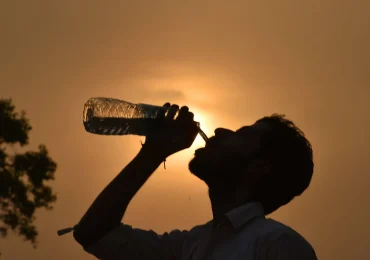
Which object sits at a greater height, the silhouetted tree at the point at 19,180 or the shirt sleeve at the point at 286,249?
the silhouetted tree at the point at 19,180

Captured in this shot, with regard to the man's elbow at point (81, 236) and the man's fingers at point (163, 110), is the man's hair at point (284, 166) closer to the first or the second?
the man's fingers at point (163, 110)

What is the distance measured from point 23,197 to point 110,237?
42.1 ft

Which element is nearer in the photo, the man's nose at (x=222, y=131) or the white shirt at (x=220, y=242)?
the white shirt at (x=220, y=242)

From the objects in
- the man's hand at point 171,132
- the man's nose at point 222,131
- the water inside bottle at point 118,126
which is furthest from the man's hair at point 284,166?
the water inside bottle at point 118,126

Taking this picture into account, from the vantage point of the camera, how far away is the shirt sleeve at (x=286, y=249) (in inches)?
121

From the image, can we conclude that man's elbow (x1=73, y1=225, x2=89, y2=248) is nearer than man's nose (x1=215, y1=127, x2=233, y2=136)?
Yes

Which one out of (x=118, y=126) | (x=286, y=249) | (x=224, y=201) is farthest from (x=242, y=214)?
(x=118, y=126)

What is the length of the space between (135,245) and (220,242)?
20.1 inches

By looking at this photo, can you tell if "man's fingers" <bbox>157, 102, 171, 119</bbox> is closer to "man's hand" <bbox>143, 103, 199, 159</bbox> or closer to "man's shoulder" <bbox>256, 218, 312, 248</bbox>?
"man's hand" <bbox>143, 103, 199, 159</bbox>

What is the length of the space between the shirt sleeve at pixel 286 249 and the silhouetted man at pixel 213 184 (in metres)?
0.24

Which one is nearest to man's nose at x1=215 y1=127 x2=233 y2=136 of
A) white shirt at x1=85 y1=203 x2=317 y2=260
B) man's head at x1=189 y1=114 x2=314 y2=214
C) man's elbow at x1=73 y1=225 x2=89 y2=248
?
man's head at x1=189 y1=114 x2=314 y2=214

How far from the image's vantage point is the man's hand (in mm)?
3803

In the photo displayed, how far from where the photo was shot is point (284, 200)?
12.5 feet

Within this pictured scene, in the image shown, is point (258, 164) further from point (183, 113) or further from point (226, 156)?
point (183, 113)
